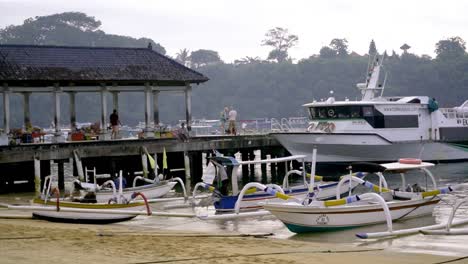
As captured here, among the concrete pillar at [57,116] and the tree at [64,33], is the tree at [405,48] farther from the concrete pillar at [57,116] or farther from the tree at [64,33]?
the concrete pillar at [57,116]

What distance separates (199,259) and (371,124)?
101ft

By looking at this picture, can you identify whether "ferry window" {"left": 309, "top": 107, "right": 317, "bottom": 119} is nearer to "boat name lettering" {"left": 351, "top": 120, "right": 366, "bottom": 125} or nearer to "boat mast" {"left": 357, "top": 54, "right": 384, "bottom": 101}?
"boat name lettering" {"left": 351, "top": 120, "right": 366, "bottom": 125}

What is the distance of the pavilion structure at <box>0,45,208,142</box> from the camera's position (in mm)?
37906

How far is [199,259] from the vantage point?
583 inches

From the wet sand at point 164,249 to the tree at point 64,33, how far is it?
85.7 metres

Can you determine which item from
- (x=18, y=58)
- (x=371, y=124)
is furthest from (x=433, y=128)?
(x=18, y=58)

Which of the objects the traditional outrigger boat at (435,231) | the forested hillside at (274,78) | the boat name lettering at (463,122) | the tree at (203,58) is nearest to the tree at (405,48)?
the forested hillside at (274,78)

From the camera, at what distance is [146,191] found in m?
28.8

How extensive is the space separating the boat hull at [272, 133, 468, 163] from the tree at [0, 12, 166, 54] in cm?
6399

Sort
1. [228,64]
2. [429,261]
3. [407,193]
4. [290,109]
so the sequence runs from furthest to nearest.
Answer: [228,64] < [290,109] < [407,193] < [429,261]

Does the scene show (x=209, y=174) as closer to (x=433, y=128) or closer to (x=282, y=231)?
(x=282, y=231)

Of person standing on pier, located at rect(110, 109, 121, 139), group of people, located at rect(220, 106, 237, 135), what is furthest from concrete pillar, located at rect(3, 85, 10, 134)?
group of people, located at rect(220, 106, 237, 135)

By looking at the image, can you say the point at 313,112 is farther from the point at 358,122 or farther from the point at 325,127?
the point at 358,122

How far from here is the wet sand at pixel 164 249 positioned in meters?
14.9
